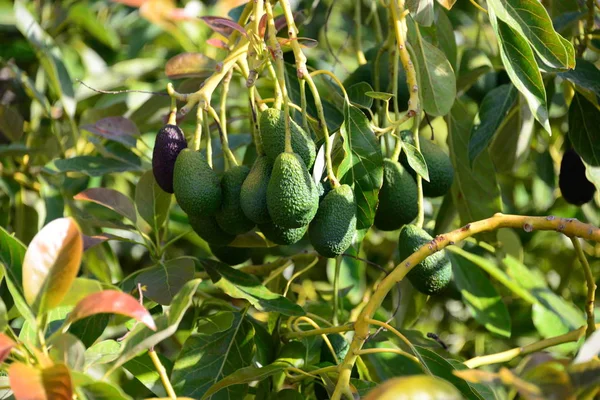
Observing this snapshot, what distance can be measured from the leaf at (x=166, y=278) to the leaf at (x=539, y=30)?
0.59 metres

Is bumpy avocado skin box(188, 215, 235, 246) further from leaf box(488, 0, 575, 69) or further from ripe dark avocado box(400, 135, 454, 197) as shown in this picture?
leaf box(488, 0, 575, 69)

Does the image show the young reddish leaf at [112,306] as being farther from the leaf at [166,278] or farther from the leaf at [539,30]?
the leaf at [539,30]

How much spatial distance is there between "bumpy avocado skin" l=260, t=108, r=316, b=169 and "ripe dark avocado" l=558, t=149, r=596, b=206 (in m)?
0.59

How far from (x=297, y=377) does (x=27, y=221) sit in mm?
1036

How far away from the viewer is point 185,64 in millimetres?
1378

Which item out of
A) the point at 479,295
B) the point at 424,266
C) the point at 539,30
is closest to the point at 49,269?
the point at 424,266

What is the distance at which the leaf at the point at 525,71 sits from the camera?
1.13 metres

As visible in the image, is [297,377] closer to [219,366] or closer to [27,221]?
[219,366]

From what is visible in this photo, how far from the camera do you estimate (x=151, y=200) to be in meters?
1.39

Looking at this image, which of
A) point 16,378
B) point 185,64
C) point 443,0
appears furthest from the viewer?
point 185,64

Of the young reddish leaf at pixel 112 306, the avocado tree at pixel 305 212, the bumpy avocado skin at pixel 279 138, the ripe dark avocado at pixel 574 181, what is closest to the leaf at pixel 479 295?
the avocado tree at pixel 305 212

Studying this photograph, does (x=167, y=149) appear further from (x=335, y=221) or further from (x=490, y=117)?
(x=490, y=117)

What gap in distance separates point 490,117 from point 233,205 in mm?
572

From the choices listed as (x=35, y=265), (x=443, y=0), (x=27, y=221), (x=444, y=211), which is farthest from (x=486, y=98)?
(x=27, y=221)
